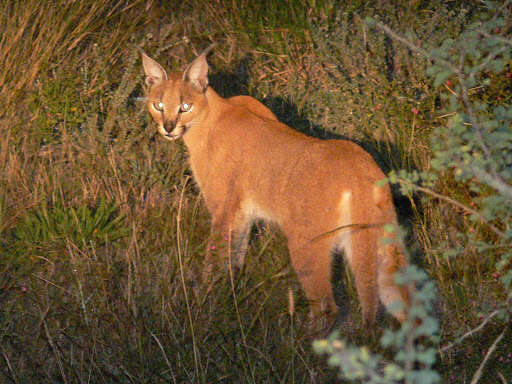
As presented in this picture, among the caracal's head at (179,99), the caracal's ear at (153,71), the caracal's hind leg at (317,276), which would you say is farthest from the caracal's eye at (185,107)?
the caracal's hind leg at (317,276)

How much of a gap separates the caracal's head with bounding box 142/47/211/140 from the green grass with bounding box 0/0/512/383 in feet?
1.27

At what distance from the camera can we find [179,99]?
13.0 ft

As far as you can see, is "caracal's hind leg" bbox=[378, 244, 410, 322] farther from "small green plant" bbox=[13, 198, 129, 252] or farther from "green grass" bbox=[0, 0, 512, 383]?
"small green plant" bbox=[13, 198, 129, 252]

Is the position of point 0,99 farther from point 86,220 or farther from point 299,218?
point 299,218

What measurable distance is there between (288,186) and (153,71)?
149cm

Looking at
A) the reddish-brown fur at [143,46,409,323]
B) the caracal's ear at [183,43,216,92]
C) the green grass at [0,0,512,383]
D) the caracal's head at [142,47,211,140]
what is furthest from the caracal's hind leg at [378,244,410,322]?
the caracal's ear at [183,43,216,92]

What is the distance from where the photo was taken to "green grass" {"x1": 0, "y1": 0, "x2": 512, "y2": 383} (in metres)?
2.87

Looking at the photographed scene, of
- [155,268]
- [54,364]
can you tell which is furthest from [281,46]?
[54,364]

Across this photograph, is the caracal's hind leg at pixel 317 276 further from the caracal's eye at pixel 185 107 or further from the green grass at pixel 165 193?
the caracal's eye at pixel 185 107

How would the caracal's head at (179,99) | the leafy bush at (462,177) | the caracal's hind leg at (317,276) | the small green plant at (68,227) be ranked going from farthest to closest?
the caracal's head at (179,99), the small green plant at (68,227), the caracal's hind leg at (317,276), the leafy bush at (462,177)

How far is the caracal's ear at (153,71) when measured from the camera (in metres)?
4.11

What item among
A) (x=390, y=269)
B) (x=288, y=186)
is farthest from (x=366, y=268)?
(x=288, y=186)

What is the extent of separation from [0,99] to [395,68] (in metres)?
3.18

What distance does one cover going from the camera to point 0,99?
475cm
